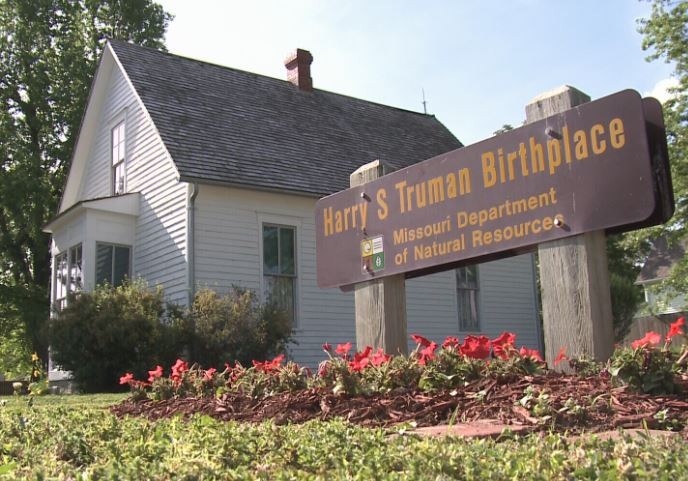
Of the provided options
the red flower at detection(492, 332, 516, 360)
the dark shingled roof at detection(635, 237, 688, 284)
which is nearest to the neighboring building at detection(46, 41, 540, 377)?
the red flower at detection(492, 332, 516, 360)

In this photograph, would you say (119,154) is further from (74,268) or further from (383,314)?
(383,314)

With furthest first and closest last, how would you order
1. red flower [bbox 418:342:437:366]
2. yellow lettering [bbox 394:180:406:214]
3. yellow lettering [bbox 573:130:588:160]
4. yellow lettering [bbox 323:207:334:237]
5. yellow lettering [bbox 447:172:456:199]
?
yellow lettering [bbox 323:207:334:237] → yellow lettering [bbox 394:180:406:214] → yellow lettering [bbox 447:172:456:199] → yellow lettering [bbox 573:130:588:160] → red flower [bbox 418:342:437:366]

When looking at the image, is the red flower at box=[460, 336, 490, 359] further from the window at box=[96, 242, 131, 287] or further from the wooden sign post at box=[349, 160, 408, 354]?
the window at box=[96, 242, 131, 287]

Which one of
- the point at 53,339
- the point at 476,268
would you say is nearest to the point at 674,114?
the point at 476,268

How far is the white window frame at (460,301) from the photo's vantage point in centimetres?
1853

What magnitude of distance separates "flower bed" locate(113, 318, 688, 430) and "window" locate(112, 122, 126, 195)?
42.9 feet

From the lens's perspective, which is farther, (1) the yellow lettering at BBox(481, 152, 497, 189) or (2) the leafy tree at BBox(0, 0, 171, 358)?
(2) the leafy tree at BBox(0, 0, 171, 358)

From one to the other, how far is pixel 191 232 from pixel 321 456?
1204 cm

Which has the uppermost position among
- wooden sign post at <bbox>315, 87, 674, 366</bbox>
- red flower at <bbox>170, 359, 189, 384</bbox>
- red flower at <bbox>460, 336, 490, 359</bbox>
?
wooden sign post at <bbox>315, 87, 674, 366</bbox>

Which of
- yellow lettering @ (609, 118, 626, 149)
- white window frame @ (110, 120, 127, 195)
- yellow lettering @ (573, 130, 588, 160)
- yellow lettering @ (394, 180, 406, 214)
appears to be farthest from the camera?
white window frame @ (110, 120, 127, 195)

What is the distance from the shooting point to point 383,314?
6.32m

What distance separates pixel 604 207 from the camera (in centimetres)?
474

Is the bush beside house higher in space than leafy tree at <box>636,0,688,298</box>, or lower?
lower

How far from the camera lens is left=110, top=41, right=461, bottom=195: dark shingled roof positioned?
1534cm
